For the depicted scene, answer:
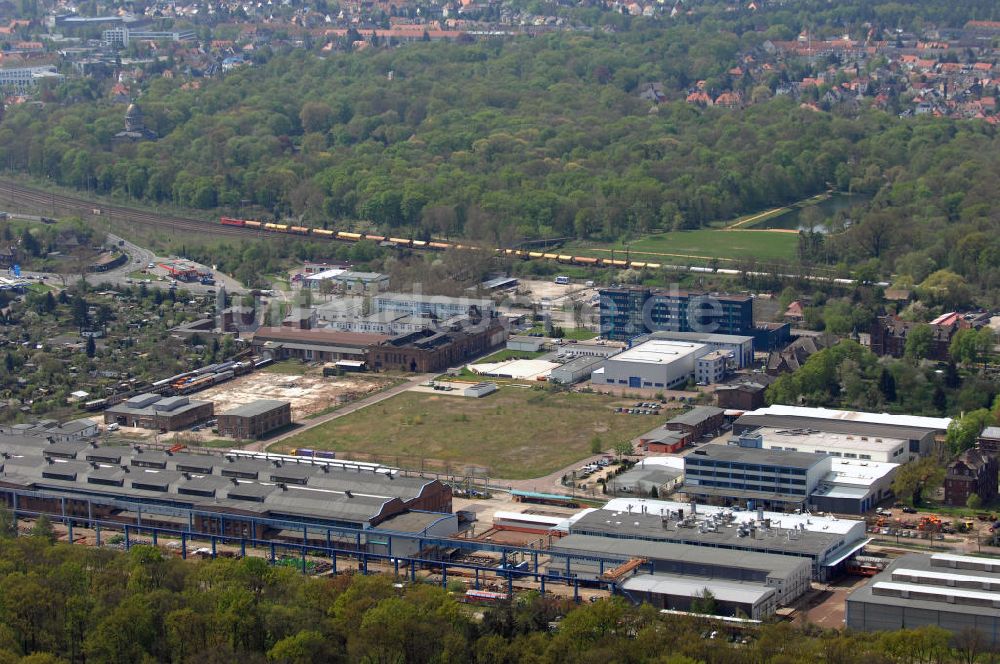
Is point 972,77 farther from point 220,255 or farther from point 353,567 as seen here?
point 353,567

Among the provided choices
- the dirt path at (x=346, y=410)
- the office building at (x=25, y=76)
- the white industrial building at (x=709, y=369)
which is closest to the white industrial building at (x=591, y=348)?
the white industrial building at (x=709, y=369)

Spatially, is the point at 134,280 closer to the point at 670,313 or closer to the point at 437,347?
the point at 437,347

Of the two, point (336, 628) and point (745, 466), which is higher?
point (336, 628)

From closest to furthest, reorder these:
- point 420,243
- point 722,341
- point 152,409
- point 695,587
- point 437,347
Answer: point 695,587 < point 152,409 < point 722,341 < point 437,347 < point 420,243

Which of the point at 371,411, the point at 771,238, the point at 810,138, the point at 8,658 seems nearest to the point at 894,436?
the point at 371,411

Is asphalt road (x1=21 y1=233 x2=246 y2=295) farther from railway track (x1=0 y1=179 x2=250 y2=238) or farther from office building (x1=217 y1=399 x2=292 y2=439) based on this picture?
office building (x1=217 y1=399 x2=292 y2=439)

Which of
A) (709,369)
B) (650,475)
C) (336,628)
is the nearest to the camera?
(336,628)

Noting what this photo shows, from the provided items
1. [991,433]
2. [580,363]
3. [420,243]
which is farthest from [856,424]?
[420,243]

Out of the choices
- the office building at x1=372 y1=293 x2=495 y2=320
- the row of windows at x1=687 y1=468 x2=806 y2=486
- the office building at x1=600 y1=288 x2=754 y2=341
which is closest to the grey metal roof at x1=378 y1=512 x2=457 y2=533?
the row of windows at x1=687 y1=468 x2=806 y2=486

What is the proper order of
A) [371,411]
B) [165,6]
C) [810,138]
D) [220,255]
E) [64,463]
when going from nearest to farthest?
[64,463], [371,411], [220,255], [810,138], [165,6]
